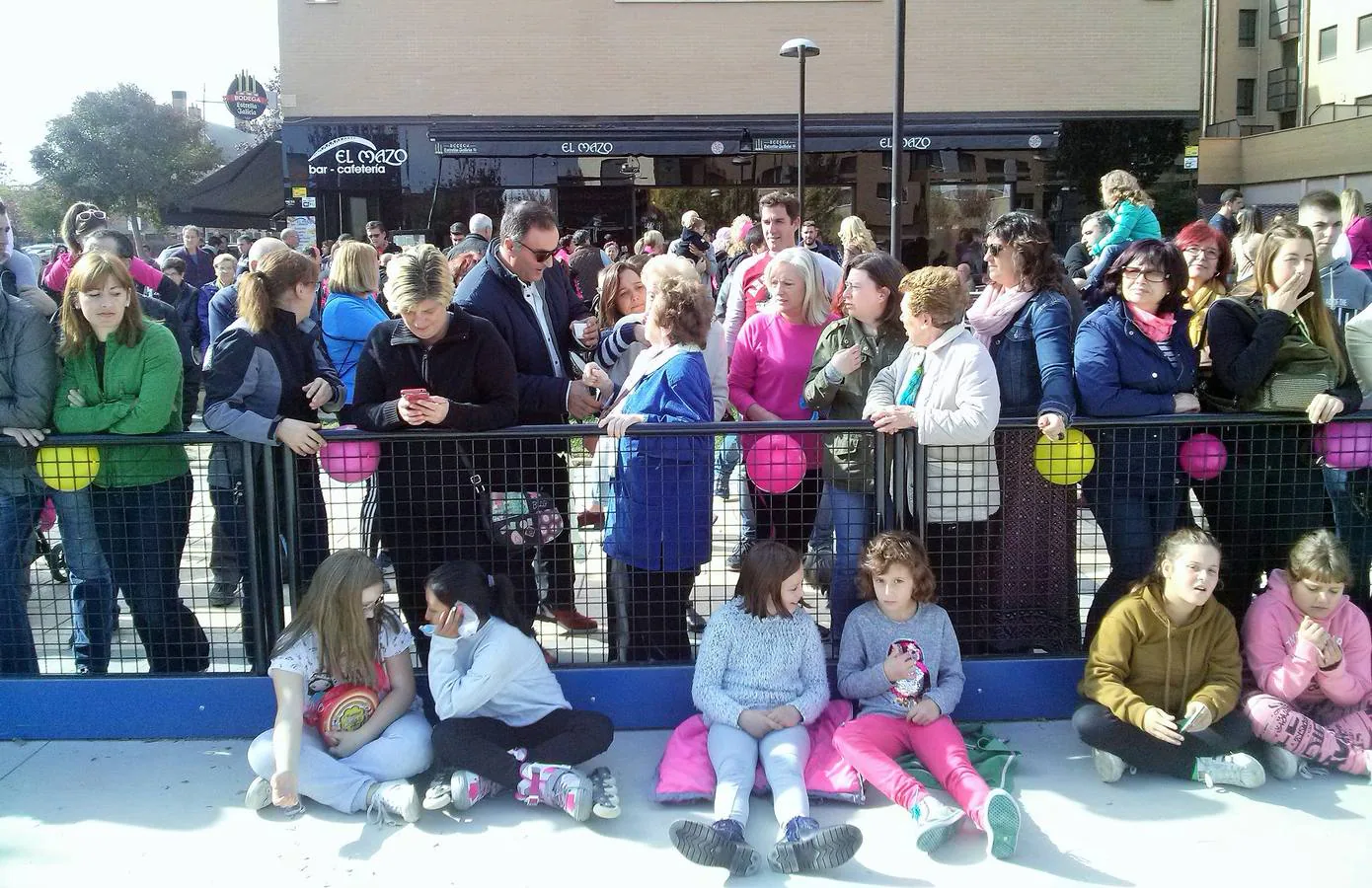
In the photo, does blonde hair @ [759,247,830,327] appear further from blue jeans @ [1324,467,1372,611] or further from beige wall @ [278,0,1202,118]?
beige wall @ [278,0,1202,118]

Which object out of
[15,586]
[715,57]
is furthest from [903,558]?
[715,57]

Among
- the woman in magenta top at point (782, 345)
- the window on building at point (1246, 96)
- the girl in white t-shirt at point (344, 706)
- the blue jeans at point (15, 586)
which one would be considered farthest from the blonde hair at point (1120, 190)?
the window on building at point (1246, 96)

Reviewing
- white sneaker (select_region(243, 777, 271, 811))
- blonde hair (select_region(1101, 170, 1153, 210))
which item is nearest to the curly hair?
white sneaker (select_region(243, 777, 271, 811))

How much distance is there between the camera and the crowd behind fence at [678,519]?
14.2ft

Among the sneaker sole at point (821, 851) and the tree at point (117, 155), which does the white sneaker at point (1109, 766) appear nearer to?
the sneaker sole at point (821, 851)

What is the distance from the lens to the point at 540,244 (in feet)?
16.4

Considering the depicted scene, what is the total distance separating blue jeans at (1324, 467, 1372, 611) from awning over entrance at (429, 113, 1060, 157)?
13222mm

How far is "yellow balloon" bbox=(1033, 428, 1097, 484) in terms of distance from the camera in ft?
14.3

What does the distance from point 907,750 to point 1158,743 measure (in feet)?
2.80

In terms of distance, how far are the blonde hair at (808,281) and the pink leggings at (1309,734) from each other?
2.32 meters

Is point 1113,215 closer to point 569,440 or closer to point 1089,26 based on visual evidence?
point 569,440

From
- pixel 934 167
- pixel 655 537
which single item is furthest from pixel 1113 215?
pixel 934 167

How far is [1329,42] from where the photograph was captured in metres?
42.8

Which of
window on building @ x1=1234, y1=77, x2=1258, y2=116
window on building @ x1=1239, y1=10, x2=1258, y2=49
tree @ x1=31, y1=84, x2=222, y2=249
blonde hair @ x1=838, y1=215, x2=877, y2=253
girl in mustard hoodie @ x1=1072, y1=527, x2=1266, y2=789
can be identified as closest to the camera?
girl in mustard hoodie @ x1=1072, y1=527, x2=1266, y2=789
